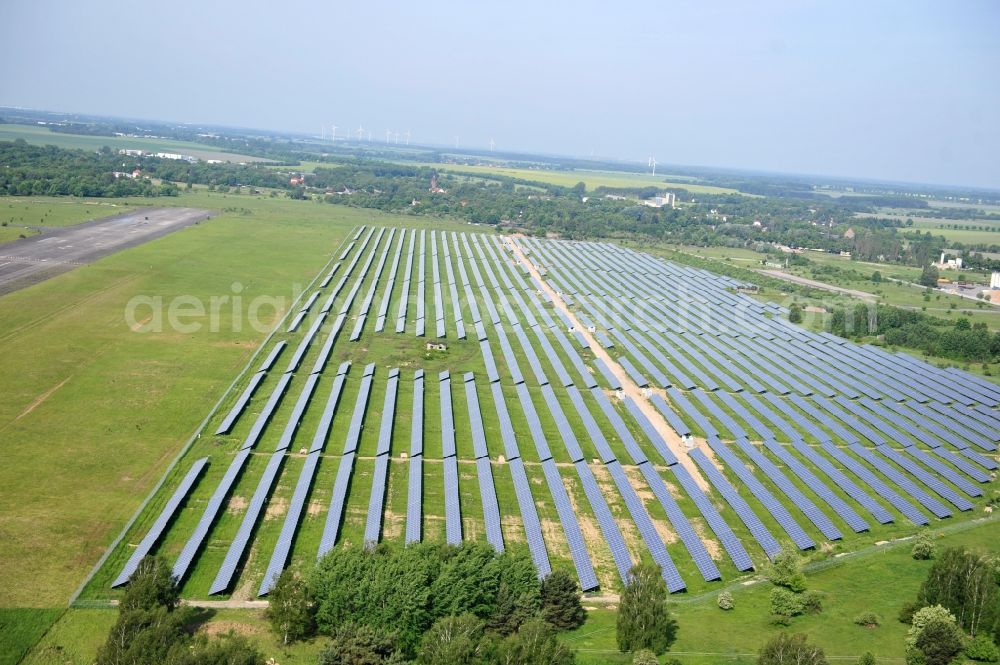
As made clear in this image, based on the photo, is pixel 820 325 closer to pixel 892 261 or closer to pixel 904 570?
pixel 904 570

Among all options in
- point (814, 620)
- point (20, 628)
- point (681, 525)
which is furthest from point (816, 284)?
point (20, 628)

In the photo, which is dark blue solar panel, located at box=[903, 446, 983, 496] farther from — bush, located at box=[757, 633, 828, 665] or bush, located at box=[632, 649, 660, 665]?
bush, located at box=[632, 649, 660, 665]

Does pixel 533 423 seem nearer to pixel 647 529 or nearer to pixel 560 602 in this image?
pixel 647 529

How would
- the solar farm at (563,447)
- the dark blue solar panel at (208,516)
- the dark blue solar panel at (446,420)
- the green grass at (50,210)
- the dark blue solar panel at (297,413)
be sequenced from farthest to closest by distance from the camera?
the green grass at (50,210), the dark blue solar panel at (446,420), the dark blue solar panel at (297,413), the solar farm at (563,447), the dark blue solar panel at (208,516)

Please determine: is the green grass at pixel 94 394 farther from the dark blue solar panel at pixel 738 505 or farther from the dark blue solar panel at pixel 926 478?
the dark blue solar panel at pixel 926 478

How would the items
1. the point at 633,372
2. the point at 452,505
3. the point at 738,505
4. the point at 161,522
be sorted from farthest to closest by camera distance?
the point at 633,372 < the point at 738,505 < the point at 452,505 < the point at 161,522

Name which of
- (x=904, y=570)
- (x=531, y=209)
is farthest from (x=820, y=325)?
(x=531, y=209)

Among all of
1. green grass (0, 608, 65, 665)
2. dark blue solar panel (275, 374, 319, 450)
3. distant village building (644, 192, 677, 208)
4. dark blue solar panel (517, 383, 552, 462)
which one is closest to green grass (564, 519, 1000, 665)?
dark blue solar panel (517, 383, 552, 462)

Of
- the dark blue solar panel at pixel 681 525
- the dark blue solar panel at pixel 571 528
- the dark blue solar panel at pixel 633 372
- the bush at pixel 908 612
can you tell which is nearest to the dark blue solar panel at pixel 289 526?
the dark blue solar panel at pixel 571 528
